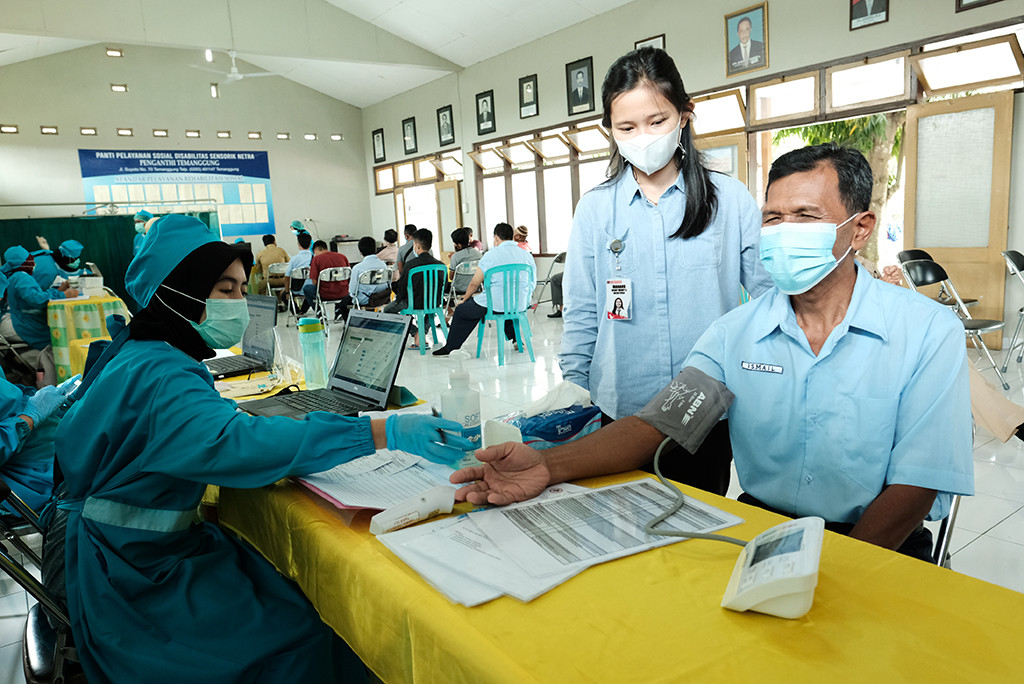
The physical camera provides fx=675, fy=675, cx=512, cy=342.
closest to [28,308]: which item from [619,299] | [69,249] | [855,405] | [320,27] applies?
[69,249]

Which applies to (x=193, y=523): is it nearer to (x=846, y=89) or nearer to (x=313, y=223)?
(x=846, y=89)

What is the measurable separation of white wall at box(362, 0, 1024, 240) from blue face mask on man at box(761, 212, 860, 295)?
6.27 metres

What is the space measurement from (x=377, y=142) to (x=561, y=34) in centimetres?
600

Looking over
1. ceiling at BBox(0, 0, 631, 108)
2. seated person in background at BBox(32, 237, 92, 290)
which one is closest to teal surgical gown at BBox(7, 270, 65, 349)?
seated person in background at BBox(32, 237, 92, 290)

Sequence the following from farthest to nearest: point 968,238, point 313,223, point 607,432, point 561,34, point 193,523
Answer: point 313,223
point 561,34
point 968,238
point 193,523
point 607,432

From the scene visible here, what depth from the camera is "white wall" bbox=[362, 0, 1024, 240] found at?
6.39 m

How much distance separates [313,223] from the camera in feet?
47.9

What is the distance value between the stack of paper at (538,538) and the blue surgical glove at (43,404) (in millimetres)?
1940

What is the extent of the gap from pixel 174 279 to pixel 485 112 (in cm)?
1060

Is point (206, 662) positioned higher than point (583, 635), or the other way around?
point (583, 635)

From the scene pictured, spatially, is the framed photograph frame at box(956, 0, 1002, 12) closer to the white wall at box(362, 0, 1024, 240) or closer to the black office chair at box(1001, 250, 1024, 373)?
the white wall at box(362, 0, 1024, 240)

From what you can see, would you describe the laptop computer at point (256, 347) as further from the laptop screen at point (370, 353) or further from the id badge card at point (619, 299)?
the id badge card at point (619, 299)

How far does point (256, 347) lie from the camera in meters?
3.04

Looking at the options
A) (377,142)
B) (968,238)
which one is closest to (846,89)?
(968,238)
